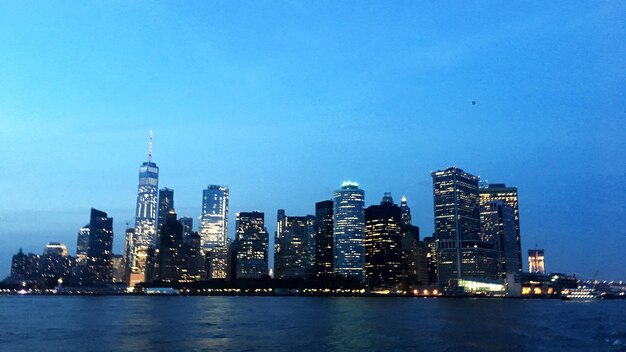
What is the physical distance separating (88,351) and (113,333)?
16164 millimetres

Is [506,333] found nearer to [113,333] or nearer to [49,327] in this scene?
[113,333]

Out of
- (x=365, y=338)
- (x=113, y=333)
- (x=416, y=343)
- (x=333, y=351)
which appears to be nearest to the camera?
(x=333, y=351)

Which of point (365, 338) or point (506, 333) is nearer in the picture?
point (365, 338)

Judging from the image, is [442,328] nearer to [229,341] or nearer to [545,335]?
[545,335]

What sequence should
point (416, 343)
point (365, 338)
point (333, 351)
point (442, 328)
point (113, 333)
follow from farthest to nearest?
1. point (442, 328)
2. point (113, 333)
3. point (365, 338)
4. point (416, 343)
5. point (333, 351)

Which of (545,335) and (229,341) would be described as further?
(545,335)

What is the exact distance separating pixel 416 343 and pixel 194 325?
113 ft

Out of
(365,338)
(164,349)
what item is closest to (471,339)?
(365,338)

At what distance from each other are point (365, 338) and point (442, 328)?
18815 millimetres

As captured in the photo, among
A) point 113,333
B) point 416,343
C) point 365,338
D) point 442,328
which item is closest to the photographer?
point 416,343

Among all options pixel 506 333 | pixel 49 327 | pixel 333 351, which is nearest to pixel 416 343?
pixel 333 351

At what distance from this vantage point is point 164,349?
5169 cm

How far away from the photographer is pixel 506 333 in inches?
2734

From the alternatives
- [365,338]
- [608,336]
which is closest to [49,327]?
[365,338]
